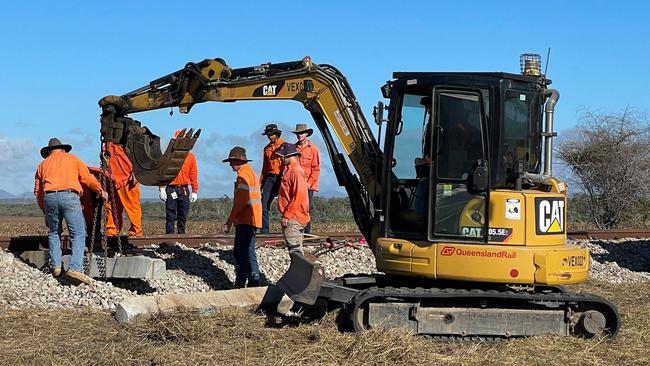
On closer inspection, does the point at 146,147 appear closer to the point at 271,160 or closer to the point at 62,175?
the point at 62,175

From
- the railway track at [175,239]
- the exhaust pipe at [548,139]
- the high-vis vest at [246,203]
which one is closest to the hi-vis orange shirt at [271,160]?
the railway track at [175,239]

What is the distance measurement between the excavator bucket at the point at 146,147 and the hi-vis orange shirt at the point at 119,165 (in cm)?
28

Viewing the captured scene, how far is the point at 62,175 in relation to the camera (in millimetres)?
11109

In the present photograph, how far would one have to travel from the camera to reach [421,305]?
28.8 ft

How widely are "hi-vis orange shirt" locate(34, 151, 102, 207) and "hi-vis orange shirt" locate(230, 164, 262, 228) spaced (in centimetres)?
180

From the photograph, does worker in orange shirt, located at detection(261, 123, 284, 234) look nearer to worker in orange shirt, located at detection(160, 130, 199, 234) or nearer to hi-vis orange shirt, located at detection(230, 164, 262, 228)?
worker in orange shirt, located at detection(160, 130, 199, 234)

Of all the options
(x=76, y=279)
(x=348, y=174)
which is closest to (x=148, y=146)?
(x=76, y=279)

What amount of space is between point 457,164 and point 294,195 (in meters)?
2.64

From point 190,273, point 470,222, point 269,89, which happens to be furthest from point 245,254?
point 470,222

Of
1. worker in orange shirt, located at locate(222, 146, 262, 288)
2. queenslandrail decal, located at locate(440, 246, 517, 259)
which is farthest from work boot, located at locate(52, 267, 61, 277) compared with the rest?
queenslandrail decal, located at locate(440, 246, 517, 259)

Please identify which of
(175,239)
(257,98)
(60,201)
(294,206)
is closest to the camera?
(257,98)

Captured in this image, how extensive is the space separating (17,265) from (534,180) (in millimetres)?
6706

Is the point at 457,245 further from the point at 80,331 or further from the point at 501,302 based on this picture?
the point at 80,331

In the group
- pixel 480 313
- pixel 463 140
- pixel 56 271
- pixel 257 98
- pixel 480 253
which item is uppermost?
pixel 257 98
